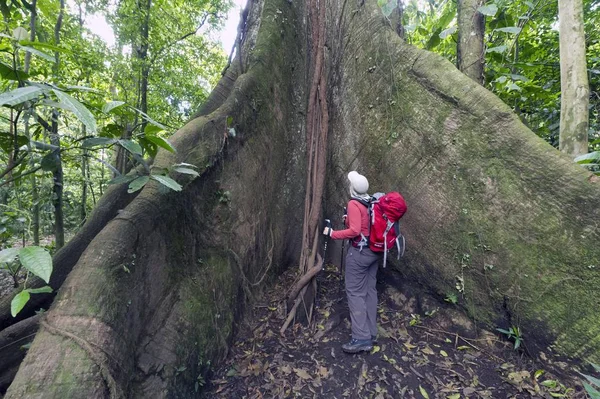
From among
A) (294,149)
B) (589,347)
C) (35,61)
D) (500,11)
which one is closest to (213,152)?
(294,149)

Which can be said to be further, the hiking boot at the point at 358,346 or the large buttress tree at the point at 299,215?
the hiking boot at the point at 358,346

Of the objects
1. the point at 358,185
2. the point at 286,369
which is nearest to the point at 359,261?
the point at 358,185

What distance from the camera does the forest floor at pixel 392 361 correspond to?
2.37 meters

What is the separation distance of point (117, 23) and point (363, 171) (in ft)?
20.4

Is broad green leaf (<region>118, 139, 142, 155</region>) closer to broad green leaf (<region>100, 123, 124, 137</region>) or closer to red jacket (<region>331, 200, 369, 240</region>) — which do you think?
broad green leaf (<region>100, 123, 124, 137</region>)

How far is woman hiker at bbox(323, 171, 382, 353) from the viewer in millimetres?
2862

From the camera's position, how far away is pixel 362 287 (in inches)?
116

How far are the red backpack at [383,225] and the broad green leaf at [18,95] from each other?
93.7 inches

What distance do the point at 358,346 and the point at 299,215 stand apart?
5.12 feet

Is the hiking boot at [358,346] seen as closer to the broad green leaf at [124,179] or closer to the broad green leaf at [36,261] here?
the broad green leaf at [124,179]

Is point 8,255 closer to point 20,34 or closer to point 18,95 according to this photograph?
point 18,95

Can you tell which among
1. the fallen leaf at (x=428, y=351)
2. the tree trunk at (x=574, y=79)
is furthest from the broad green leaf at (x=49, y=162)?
the tree trunk at (x=574, y=79)

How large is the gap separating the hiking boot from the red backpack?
69 cm

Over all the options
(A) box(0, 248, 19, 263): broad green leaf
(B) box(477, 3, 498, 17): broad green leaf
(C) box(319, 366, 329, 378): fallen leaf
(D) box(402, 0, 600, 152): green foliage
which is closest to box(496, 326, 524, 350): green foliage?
(C) box(319, 366, 329, 378): fallen leaf
